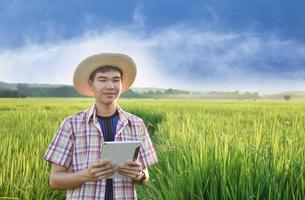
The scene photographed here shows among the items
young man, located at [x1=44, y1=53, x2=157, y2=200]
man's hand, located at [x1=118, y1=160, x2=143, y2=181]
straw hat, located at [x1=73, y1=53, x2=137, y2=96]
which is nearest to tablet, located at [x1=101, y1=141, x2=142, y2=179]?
man's hand, located at [x1=118, y1=160, x2=143, y2=181]

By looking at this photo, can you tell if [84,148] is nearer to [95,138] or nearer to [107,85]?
[95,138]

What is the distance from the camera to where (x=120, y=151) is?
2430mm

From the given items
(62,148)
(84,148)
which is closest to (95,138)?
(84,148)

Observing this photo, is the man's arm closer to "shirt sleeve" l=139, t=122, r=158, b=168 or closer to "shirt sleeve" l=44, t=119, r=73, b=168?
"shirt sleeve" l=44, t=119, r=73, b=168

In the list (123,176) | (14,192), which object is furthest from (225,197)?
(14,192)

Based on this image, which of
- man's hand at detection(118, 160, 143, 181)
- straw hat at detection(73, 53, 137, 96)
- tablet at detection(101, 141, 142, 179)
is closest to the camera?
tablet at detection(101, 141, 142, 179)

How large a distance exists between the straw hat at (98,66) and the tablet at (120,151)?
61 cm

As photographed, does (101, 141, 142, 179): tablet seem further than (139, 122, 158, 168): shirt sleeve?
No

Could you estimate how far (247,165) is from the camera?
11.6 feet

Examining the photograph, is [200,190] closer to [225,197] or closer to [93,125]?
[225,197]

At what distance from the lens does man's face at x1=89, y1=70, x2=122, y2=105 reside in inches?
108

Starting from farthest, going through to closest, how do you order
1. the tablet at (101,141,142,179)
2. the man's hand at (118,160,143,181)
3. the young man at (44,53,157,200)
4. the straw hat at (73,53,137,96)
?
the straw hat at (73,53,137,96), the young man at (44,53,157,200), the man's hand at (118,160,143,181), the tablet at (101,141,142,179)

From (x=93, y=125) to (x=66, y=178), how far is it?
12.8 inches

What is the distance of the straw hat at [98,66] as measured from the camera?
2891mm
